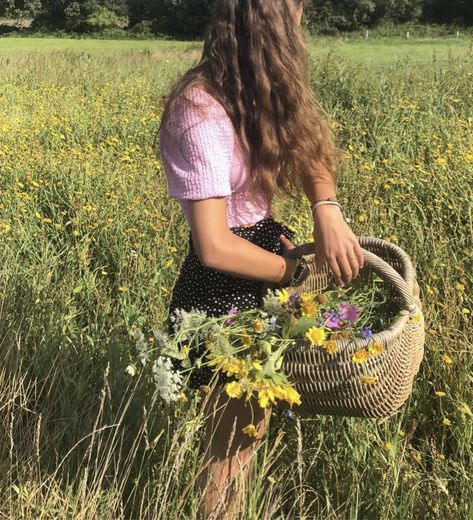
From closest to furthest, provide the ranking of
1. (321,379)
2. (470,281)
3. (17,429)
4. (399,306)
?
(321,379)
(399,306)
(17,429)
(470,281)

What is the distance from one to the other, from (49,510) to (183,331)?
1.93ft

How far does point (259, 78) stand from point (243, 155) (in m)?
0.18

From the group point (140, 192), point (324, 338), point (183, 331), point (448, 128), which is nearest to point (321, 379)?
point (324, 338)

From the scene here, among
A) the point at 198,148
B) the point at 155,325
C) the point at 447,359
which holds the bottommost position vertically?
the point at 155,325

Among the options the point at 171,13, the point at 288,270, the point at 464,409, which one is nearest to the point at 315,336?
the point at 288,270

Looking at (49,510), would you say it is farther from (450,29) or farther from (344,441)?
(450,29)

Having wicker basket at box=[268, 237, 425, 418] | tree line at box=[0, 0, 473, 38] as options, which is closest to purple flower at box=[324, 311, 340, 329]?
wicker basket at box=[268, 237, 425, 418]

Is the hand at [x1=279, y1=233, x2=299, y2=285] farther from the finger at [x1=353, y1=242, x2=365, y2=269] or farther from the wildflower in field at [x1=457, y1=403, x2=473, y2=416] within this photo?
the wildflower in field at [x1=457, y1=403, x2=473, y2=416]

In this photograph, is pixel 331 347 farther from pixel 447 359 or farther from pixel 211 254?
pixel 447 359

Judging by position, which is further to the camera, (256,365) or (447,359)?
(447,359)

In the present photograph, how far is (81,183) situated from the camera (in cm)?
372

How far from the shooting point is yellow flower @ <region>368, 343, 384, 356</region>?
121 cm

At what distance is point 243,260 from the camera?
4.45ft

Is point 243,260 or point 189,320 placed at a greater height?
point 243,260
